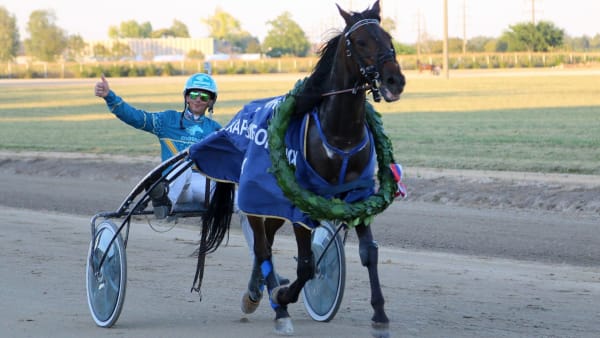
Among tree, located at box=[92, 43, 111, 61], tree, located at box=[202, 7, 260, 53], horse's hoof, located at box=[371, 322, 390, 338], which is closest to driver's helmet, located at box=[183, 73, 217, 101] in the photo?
horse's hoof, located at box=[371, 322, 390, 338]

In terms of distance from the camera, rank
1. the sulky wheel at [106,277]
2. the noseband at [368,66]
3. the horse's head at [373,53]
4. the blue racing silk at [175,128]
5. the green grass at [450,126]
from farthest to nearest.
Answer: the green grass at [450,126] < the blue racing silk at [175,128] < the sulky wheel at [106,277] < the noseband at [368,66] < the horse's head at [373,53]

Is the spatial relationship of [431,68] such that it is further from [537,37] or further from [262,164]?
[262,164]

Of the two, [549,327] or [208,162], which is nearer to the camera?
[549,327]

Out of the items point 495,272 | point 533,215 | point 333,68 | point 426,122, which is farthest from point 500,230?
point 426,122

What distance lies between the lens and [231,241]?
9141mm

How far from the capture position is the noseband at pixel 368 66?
15.7ft

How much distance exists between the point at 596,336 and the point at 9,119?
24.3 m

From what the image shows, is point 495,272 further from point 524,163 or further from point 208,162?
point 524,163

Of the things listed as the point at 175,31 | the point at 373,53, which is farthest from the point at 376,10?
the point at 175,31

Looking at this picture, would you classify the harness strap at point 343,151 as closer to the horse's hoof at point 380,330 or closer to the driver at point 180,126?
the horse's hoof at point 380,330

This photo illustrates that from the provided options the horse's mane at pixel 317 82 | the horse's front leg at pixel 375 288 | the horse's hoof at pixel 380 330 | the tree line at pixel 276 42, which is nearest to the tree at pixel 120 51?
the tree line at pixel 276 42

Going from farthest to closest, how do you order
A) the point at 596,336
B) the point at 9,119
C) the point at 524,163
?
the point at 9,119 → the point at 524,163 → the point at 596,336

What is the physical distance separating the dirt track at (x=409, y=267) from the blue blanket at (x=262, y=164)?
70 cm

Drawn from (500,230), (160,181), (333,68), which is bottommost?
(500,230)
